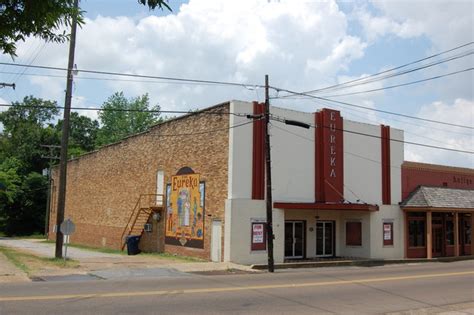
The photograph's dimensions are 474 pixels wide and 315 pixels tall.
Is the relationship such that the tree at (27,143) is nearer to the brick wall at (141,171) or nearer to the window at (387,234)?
the brick wall at (141,171)

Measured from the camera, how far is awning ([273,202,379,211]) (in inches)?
1006

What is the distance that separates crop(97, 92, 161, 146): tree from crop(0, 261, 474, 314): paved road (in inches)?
2080

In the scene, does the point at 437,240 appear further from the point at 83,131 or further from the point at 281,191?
the point at 83,131

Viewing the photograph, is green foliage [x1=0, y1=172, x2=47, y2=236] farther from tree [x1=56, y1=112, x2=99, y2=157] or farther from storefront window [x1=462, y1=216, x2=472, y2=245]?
storefront window [x1=462, y1=216, x2=472, y2=245]

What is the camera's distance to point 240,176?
2492 centimetres

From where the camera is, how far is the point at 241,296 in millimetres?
13031

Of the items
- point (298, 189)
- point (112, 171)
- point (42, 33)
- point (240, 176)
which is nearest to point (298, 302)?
point (42, 33)

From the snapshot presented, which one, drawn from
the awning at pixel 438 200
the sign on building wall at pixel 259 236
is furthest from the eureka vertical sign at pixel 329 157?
the awning at pixel 438 200

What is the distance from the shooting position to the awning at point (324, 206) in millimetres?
25547

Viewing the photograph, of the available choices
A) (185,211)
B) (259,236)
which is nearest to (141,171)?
(185,211)

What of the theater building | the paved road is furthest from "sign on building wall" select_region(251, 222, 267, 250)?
the paved road

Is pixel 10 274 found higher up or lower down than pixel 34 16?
lower down

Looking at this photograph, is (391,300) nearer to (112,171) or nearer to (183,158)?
(183,158)

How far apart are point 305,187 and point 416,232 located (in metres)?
9.03
